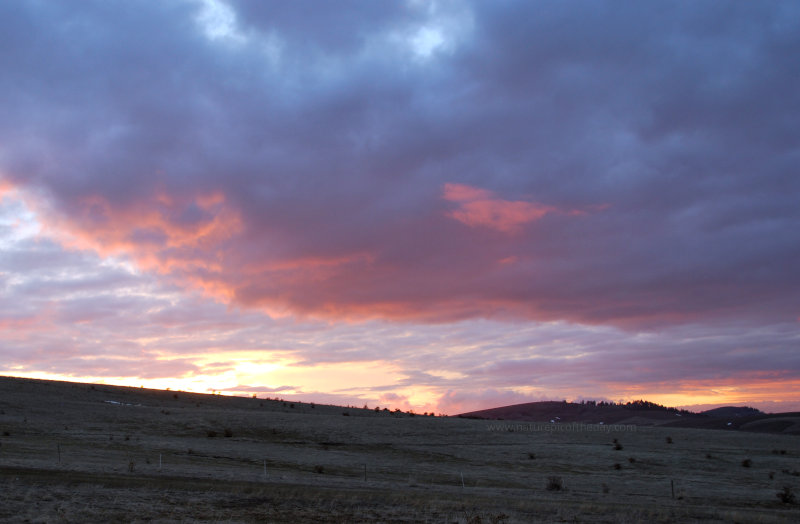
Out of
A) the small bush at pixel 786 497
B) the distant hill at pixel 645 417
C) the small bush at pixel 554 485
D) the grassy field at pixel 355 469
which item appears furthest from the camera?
the distant hill at pixel 645 417

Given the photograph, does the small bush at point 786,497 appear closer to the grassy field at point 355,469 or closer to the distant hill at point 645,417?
the grassy field at point 355,469

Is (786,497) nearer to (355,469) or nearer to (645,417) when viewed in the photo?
(355,469)

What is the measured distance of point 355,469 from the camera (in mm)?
40438

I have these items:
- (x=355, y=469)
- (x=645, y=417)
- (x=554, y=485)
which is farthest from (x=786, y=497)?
(x=645, y=417)

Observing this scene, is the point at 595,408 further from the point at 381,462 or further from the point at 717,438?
the point at 381,462

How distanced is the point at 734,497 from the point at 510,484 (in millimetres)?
12167

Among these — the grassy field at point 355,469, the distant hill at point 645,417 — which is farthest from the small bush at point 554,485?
the distant hill at point 645,417

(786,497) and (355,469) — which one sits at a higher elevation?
(355,469)

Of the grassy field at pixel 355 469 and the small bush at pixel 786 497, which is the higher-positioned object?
the grassy field at pixel 355 469

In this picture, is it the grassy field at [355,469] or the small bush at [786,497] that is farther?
the small bush at [786,497]

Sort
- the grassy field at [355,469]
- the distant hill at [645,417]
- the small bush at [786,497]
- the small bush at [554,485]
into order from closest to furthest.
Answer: the grassy field at [355,469] < the small bush at [786,497] < the small bush at [554,485] < the distant hill at [645,417]

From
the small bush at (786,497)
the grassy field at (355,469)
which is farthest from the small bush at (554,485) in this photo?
the small bush at (786,497)

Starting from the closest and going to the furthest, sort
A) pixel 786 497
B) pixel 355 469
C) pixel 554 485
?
pixel 786 497, pixel 554 485, pixel 355 469

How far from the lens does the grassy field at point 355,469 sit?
81.5 feet
